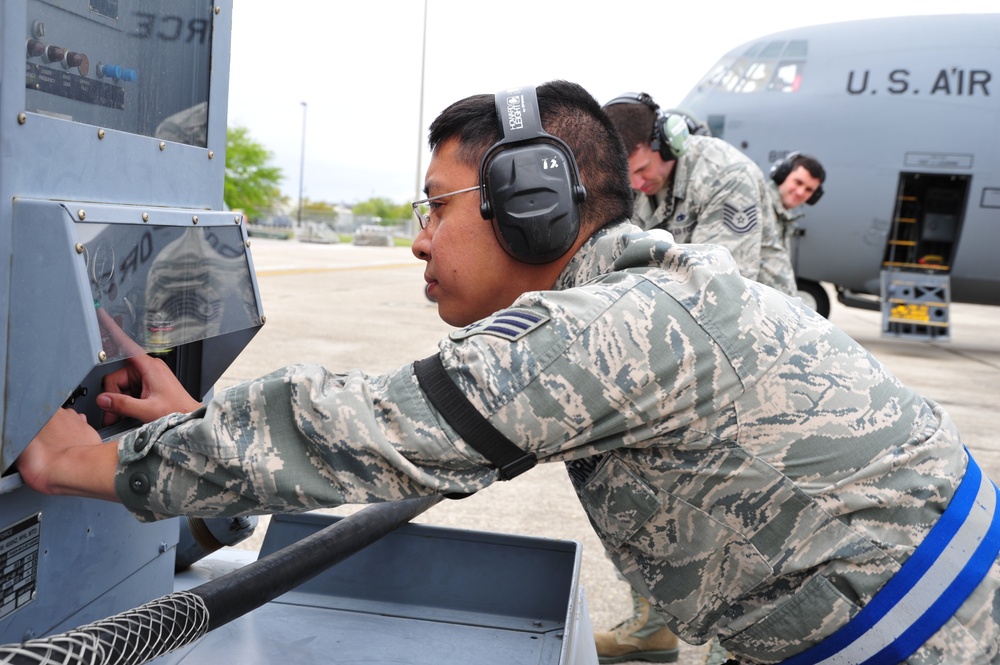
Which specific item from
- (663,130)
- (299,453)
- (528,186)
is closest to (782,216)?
(663,130)

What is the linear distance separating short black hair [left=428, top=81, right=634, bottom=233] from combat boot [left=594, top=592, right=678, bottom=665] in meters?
1.70

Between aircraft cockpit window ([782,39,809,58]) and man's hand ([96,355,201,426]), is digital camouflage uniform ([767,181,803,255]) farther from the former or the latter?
man's hand ([96,355,201,426])

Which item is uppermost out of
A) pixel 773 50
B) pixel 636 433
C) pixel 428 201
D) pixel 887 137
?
pixel 773 50

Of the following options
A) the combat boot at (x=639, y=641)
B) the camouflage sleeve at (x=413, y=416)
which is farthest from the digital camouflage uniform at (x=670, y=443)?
the combat boot at (x=639, y=641)

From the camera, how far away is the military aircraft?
372 inches

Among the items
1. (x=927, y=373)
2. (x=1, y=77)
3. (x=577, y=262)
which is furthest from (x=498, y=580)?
(x=927, y=373)

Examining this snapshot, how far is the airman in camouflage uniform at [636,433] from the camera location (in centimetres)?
118

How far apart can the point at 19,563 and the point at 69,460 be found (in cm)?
28

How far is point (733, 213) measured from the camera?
4.26 m

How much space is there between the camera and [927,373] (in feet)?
29.9

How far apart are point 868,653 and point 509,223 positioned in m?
0.81

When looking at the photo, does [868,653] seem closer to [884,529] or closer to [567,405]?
[884,529]

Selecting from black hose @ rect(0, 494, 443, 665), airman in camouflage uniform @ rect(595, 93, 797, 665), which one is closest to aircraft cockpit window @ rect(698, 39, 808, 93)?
airman in camouflage uniform @ rect(595, 93, 797, 665)

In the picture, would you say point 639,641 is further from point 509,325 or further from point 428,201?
point 509,325
